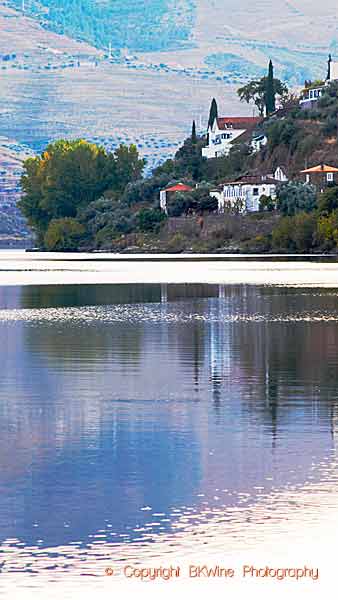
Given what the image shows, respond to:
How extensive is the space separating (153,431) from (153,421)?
1283 mm

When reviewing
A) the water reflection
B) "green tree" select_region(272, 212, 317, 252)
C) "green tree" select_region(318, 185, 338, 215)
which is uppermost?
"green tree" select_region(318, 185, 338, 215)

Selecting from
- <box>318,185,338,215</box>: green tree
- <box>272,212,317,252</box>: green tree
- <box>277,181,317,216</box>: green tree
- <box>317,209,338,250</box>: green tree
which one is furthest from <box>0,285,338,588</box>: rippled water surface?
<box>277,181,317,216</box>: green tree

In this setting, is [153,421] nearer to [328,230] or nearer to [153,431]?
[153,431]

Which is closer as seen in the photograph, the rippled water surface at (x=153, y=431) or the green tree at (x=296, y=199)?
the rippled water surface at (x=153, y=431)

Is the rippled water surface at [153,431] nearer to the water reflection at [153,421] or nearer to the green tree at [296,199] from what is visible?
the water reflection at [153,421]

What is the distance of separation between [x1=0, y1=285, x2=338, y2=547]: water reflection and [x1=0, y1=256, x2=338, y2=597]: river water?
1.5 inches

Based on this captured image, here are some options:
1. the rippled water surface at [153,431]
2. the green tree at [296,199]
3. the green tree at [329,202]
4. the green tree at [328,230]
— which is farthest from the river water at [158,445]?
the green tree at [296,199]

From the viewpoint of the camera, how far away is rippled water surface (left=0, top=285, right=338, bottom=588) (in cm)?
1880

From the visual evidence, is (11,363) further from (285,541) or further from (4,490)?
(285,541)

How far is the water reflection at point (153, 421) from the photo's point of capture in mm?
19688

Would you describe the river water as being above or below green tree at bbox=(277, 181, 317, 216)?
below

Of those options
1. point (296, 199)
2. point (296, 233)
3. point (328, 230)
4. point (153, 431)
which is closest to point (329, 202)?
point (296, 233)

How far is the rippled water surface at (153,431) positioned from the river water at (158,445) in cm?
3

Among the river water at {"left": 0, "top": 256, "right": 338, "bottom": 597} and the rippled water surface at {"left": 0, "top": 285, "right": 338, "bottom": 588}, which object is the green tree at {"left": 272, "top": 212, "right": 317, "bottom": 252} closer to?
the rippled water surface at {"left": 0, "top": 285, "right": 338, "bottom": 588}
